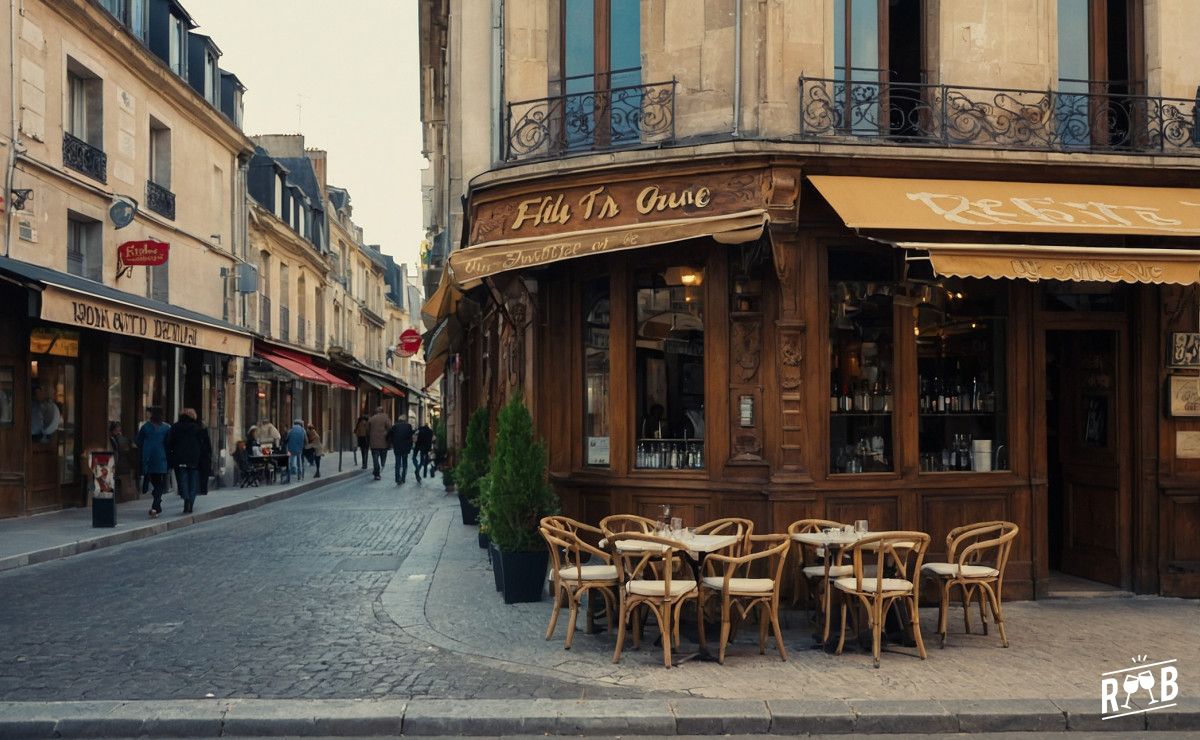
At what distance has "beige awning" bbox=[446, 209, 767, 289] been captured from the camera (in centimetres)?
815

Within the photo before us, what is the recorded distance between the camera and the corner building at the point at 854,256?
28.0 ft

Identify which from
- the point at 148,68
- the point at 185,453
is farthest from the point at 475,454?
the point at 148,68

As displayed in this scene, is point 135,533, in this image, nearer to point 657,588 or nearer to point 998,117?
point 657,588

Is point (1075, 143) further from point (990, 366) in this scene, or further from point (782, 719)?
point (782, 719)

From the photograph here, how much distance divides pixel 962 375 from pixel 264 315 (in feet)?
86.8

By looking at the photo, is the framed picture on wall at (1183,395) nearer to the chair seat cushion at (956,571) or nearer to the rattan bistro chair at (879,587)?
the chair seat cushion at (956,571)

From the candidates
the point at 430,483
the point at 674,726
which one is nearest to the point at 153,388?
the point at 430,483

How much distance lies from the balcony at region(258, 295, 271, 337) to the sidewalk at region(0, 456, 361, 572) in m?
10.0

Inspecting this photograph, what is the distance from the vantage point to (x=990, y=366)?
30.4 ft

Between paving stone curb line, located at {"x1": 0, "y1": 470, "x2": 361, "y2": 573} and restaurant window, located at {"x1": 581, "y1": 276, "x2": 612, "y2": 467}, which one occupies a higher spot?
restaurant window, located at {"x1": 581, "y1": 276, "x2": 612, "y2": 467}

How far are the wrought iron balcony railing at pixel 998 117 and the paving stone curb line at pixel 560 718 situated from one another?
4.66 meters

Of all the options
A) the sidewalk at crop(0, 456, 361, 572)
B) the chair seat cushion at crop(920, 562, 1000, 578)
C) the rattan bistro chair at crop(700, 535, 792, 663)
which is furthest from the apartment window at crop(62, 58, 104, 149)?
the chair seat cushion at crop(920, 562, 1000, 578)

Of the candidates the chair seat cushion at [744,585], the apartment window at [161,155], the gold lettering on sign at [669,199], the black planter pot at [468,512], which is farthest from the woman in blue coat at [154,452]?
the chair seat cushion at [744,585]

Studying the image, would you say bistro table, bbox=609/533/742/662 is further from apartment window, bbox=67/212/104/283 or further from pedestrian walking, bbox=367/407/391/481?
pedestrian walking, bbox=367/407/391/481
